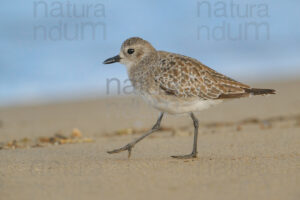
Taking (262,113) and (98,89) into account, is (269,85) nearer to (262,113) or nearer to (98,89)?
(262,113)

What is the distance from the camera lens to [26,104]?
1434 centimetres

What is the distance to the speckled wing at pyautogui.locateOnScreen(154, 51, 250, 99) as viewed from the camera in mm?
5879

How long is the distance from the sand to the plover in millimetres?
611

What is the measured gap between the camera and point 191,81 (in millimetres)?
5922

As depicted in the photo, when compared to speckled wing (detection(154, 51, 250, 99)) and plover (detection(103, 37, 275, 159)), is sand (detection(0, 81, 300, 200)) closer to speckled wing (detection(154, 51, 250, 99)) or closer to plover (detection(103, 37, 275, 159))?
plover (detection(103, 37, 275, 159))

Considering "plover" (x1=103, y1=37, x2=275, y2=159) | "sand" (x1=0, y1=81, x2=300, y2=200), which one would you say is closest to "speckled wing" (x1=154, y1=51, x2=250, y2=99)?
"plover" (x1=103, y1=37, x2=275, y2=159)

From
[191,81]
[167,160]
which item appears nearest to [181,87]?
[191,81]

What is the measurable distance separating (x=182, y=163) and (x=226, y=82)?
4.32ft

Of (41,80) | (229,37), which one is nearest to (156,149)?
(41,80)

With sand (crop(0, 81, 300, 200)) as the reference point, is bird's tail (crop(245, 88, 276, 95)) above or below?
above

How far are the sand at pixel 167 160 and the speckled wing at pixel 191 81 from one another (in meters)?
0.77

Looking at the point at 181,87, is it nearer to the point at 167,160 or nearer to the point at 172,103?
the point at 172,103

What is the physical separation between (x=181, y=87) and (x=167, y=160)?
36.1 inches

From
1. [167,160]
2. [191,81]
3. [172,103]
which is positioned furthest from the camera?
[191,81]
